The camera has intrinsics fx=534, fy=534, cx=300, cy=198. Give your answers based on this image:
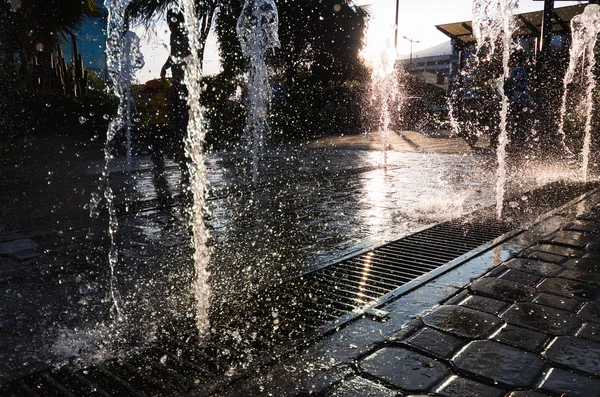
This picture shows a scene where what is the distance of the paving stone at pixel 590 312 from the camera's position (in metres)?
3.05

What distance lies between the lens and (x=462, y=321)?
3002 mm

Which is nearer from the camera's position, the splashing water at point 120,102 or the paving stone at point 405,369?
the paving stone at point 405,369

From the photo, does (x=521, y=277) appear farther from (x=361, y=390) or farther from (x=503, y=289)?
(x=361, y=390)

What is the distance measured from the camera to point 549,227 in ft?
17.2

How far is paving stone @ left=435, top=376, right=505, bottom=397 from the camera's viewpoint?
223cm

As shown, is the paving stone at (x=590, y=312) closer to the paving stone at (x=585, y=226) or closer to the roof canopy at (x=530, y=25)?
the paving stone at (x=585, y=226)

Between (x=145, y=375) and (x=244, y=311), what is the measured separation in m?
0.85

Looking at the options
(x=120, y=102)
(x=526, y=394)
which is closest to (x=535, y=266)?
(x=526, y=394)

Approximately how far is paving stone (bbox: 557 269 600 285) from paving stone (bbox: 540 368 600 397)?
152cm

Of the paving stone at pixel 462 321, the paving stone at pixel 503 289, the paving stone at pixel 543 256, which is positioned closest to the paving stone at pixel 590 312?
the paving stone at pixel 503 289

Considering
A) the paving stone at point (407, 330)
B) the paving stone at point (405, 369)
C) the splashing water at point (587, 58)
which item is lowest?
the paving stone at point (405, 369)

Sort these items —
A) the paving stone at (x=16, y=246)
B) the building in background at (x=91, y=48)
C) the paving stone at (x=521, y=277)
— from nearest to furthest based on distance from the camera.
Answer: the paving stone at (x=521, y=277)
the paving stone at (x=16, y=246)
the building in background at (x=91, y=48)

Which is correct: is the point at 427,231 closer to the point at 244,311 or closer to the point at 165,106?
the point at 244,311

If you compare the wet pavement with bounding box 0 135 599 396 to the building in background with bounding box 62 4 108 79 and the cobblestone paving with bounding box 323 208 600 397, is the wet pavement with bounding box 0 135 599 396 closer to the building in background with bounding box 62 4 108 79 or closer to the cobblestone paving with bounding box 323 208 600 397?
the cobblestone paving with bounding box 323 208 600 397
